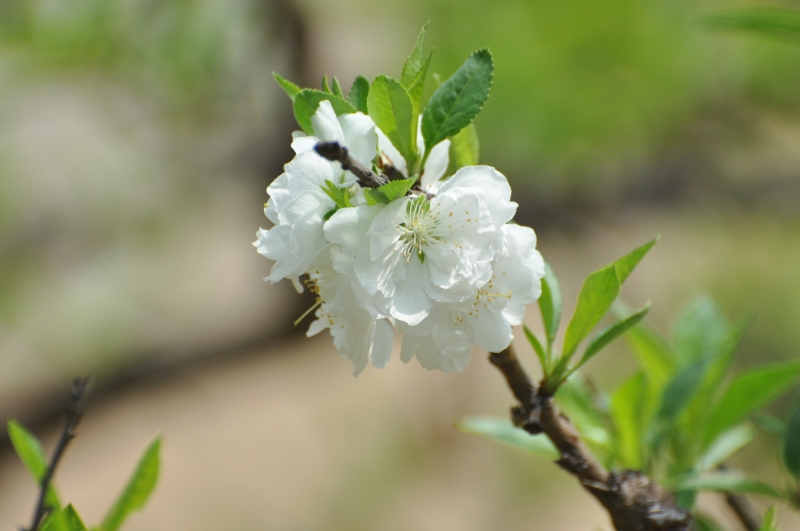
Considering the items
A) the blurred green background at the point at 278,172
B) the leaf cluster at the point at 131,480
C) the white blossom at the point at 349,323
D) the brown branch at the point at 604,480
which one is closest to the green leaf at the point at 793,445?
the brown branch at the point at 604,480

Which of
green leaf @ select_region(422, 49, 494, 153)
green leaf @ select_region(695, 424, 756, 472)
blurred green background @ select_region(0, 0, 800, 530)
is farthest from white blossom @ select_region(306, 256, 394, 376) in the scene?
blurred green background @ select_region(0, 0, 800, 530)

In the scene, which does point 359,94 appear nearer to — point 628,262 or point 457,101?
point 457,101

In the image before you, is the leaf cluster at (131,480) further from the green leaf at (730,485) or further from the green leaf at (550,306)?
the green leaf at (730,485)

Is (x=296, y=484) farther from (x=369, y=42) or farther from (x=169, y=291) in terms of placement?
(x=369, y=42)

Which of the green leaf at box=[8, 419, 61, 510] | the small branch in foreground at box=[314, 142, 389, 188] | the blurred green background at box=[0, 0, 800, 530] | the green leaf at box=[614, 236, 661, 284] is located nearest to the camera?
the small branch in foreground at box=[314, 142, 389, 188]

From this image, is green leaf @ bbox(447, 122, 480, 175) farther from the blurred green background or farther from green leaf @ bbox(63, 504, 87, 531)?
the blurred green background

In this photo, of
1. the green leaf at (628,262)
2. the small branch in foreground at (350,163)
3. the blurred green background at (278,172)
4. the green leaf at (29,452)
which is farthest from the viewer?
the blurred green background at (278,172)
